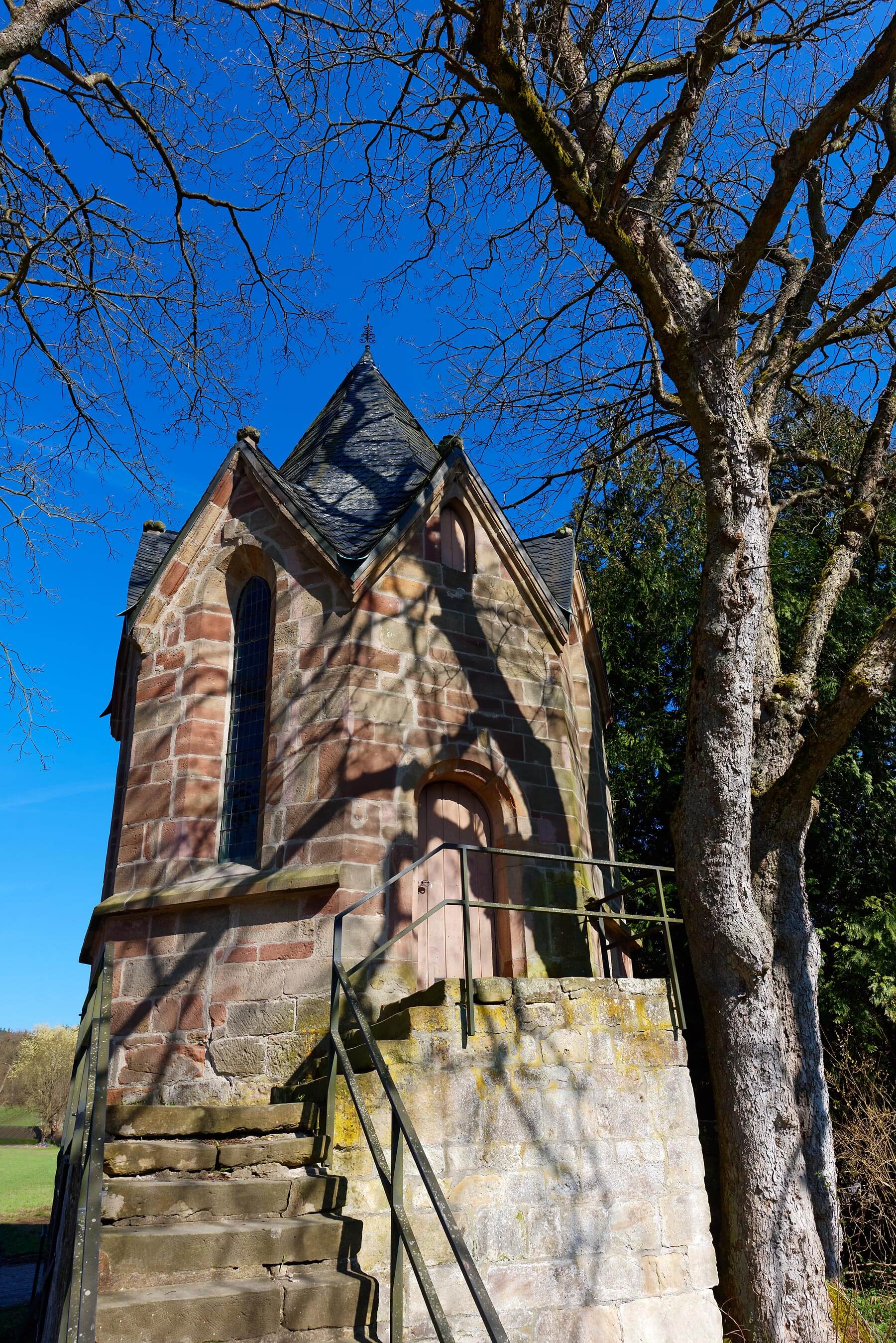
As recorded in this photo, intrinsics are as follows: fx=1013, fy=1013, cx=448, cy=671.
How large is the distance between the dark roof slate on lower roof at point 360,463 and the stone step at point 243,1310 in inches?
232

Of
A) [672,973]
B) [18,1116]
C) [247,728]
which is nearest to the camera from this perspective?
[672,973]

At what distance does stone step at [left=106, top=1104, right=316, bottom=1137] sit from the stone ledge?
6.34ft

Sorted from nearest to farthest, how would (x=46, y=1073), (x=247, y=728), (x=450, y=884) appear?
(x=450, y=884), (x=247, y=728), (x=46, y=1073)

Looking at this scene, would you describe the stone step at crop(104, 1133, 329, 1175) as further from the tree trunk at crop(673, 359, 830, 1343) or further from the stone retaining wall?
the tree trunk at crop(673, 359, 830, 1343)

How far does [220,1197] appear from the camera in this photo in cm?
542

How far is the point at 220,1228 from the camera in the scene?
499 centimetres

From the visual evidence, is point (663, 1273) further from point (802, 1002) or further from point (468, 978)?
point (468, 978)

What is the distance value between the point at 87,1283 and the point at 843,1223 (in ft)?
32.7

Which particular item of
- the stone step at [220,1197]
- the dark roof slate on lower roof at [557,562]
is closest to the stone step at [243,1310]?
the stone step at [220,1197]

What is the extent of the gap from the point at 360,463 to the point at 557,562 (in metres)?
2.59

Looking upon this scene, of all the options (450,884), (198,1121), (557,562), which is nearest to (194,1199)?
(198,1121)

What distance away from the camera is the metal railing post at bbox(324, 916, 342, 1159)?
6012 millimetres

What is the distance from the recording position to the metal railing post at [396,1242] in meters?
4.82

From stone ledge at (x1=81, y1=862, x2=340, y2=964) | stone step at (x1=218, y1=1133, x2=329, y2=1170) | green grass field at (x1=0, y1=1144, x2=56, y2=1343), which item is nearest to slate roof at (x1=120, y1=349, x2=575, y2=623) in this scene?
stone ledge at (x1=81, y1=862, x2=340, y2=964)
